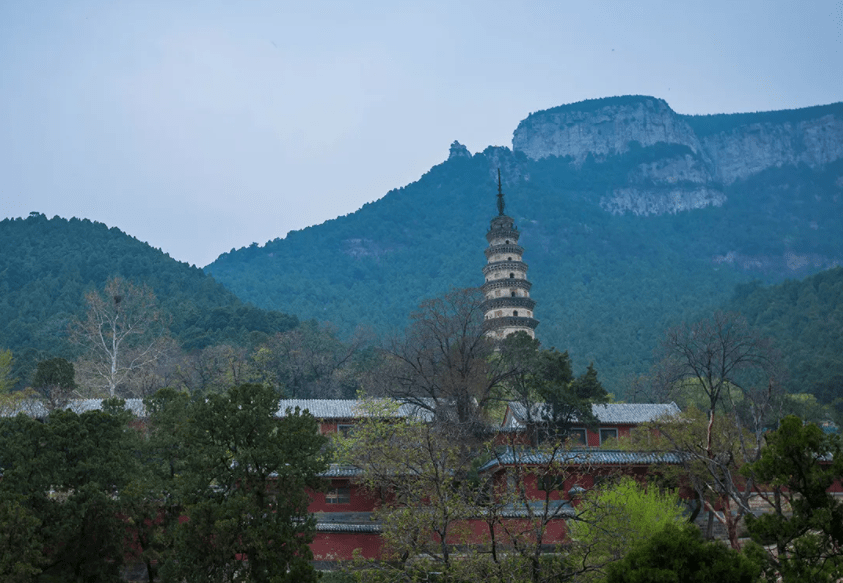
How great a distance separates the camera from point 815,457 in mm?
15039

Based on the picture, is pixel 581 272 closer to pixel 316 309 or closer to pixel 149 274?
pixel 316 309

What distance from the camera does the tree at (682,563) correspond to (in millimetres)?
12703

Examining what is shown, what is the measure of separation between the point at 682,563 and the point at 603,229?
140 m

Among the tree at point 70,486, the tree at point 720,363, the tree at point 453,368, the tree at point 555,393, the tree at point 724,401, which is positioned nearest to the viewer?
the tree at point 724,401

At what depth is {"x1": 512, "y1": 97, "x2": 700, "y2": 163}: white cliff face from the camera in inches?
7333

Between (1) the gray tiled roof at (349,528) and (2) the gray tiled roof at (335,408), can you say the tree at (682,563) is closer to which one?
(1) the gray tiled roof at (349,528)

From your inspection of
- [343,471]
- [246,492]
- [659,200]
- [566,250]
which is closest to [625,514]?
[343,471]

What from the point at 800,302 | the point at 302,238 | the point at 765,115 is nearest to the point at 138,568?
the point at 800,302

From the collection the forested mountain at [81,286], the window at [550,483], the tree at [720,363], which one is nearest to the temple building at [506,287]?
the tree at [720,363]

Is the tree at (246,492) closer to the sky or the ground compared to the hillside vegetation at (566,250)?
closer to the ground

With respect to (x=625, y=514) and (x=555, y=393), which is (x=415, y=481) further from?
(x=555, y=393)

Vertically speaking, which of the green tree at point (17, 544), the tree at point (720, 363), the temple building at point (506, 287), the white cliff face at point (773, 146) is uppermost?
the white cliff face at point (773, 146)

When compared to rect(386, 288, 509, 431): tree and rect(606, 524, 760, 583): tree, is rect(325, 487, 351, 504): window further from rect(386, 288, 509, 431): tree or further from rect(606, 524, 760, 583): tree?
rect(606, 524, 760, 583): tree

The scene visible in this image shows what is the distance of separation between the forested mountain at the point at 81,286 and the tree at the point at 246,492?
165 ft
